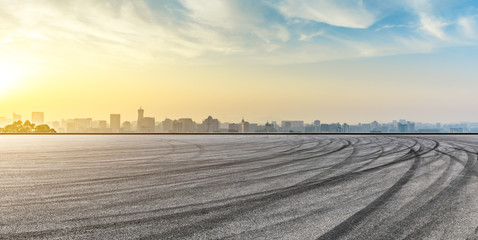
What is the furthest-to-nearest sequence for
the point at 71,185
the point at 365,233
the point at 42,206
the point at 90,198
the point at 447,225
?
1. the point at 71,185
2. the point at 90,198
3. the point at 42,206
4. the point at 447,225
5. the point at 365,233

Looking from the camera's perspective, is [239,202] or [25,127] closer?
[239,202]

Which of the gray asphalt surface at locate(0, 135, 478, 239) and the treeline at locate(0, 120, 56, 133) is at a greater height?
the treeline at locate(0, 120, 56, 133)

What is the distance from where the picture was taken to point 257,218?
5859 mm

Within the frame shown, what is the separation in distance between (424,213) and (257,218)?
3039 mm

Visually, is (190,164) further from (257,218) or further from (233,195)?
(257,218)

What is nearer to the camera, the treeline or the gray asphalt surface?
the gray asphalt surface

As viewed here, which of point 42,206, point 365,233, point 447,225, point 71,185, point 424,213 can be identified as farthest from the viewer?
point 71,185

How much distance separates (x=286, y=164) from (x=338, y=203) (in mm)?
6047

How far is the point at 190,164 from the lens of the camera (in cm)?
1313

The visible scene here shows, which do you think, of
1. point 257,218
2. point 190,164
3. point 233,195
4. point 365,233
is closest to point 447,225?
point 365,233

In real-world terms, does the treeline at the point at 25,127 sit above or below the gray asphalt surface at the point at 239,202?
above

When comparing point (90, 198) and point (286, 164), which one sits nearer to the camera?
point (90, 198)

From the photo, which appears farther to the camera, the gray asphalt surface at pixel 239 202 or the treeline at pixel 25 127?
the treeline at pixel 25 127

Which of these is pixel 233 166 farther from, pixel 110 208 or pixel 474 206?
pixel 474 206
